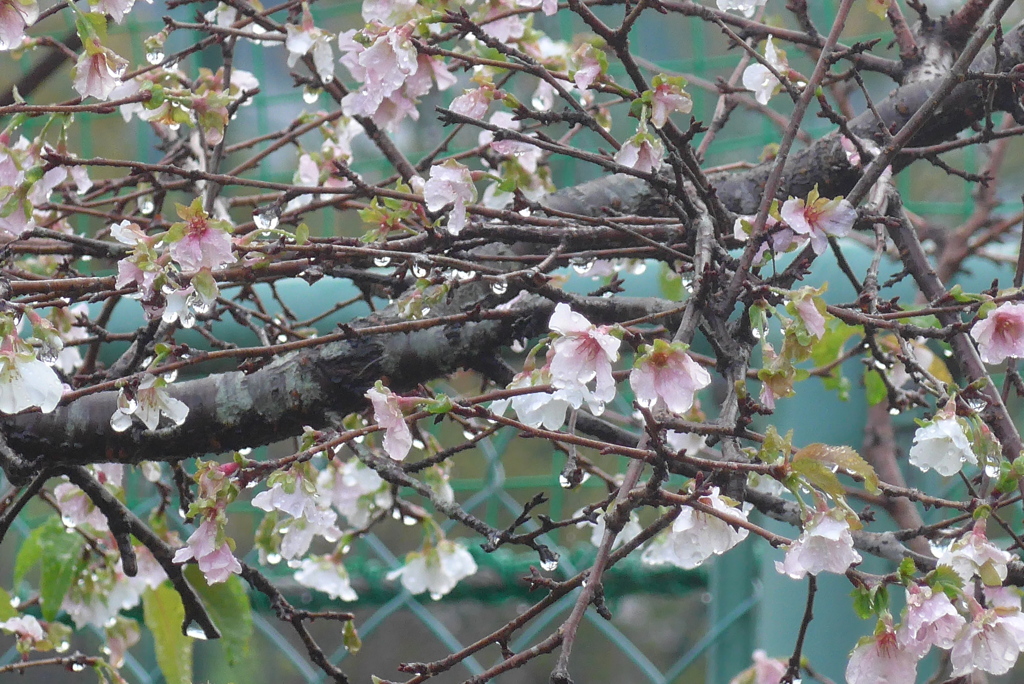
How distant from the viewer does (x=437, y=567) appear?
45.6 inches

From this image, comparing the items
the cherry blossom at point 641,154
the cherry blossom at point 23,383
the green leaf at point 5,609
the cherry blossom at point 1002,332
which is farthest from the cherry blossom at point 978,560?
the green leaf at point 5,609

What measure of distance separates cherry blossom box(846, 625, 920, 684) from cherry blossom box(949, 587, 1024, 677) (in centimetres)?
3

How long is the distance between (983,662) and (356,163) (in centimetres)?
200

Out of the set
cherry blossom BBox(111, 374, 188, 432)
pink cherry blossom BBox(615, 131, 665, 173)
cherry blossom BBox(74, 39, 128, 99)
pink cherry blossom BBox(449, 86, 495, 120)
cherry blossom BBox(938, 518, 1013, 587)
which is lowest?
cherry blossom BBox(938, 518, 1013, 587)

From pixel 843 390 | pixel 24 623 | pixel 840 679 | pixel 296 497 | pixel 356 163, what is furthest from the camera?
pixel 356 163

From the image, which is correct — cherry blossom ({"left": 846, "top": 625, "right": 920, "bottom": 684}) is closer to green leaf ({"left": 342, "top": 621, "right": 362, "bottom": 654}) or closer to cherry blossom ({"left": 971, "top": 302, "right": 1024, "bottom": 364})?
cherry blossom ({"left": 971, "top": 302, "right": 1024, "bottom": 364})

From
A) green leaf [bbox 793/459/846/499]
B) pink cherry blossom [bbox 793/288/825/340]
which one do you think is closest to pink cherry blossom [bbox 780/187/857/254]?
pink cherry blossom [bbox 793/288/825/340]

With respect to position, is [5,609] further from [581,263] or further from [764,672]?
[764,672]

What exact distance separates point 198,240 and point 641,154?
0.34 meters

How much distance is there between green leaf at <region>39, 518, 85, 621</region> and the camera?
1.02 m

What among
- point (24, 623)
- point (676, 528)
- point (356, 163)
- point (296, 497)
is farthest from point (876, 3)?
point (356, 163)

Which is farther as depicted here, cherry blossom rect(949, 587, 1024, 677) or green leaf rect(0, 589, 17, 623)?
green leaf rect(0, 589, 17, 623)

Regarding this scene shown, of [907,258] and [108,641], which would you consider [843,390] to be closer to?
[907,258]

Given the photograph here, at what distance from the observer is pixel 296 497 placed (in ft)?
2.38
